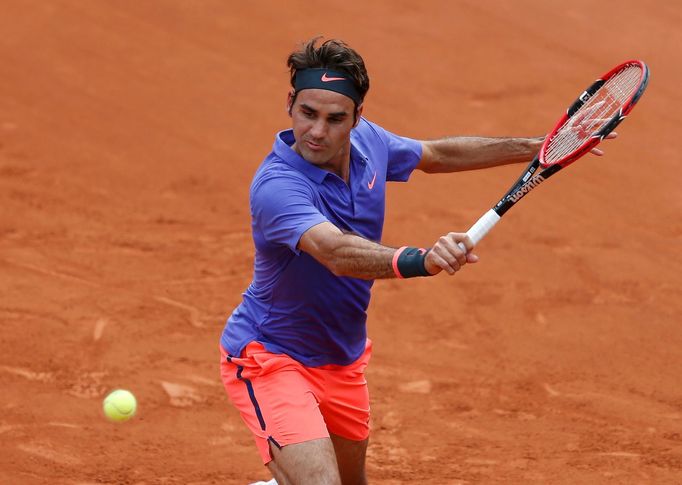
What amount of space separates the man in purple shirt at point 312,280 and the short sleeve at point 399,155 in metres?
0.18

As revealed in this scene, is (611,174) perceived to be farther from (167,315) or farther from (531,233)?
(167,315)

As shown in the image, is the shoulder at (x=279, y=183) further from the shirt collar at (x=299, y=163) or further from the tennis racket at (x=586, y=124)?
the tennis racket at (x=586, y=124)

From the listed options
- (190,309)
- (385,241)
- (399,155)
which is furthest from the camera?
(385,241)

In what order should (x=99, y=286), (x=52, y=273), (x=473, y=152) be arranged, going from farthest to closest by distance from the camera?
1. (x=52, y=273)
2. (x=99, y=286)
3. (x=473, y=152)

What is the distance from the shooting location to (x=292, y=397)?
4961 mm

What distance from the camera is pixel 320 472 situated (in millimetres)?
4699

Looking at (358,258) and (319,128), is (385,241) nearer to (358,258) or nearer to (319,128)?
(319,128)

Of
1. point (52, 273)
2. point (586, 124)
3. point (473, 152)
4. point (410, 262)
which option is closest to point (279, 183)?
point (410, 262)

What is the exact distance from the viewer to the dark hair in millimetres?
4926

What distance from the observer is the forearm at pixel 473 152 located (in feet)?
18.9

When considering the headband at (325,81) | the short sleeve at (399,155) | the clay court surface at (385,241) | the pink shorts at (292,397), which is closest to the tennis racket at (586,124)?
the short sleeve at (399,155)

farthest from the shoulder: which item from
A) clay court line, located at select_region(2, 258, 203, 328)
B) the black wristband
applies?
clay court line, located at select_region(2, 258, 203, 328)

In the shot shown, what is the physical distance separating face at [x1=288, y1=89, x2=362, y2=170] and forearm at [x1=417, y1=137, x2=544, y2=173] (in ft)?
3.04

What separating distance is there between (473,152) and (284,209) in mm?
1551
